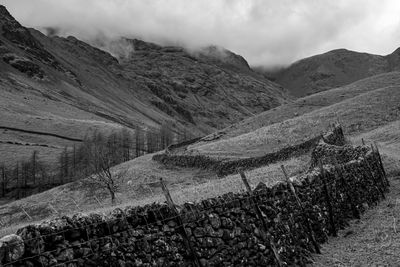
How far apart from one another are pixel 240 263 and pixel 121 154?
153634mm

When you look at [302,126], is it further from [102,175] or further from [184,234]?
[184,234]

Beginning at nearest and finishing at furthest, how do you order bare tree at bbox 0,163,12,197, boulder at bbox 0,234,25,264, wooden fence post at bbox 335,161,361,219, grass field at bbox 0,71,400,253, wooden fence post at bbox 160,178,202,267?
boulder at bbox 0,234,25,264, wooden fence post at bbox 160,178,202,267, wooden fence post at bbox 335,161,361,219, grass field at bbox 0,71,400,253, bare tree at bbox 0,163,12,197

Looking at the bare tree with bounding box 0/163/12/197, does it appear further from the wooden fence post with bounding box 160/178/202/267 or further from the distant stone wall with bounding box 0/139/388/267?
the wooden fence post with bounding box 160/178/202/267

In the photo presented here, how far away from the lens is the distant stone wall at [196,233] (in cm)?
947

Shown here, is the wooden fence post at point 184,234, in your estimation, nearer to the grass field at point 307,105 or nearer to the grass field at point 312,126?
the grass field at point 312,126

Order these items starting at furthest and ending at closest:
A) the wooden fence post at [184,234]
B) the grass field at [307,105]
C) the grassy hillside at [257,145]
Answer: the grass field at [307,105] → the grassy hillside at [257,145] → the wooden fence post at [184,234]

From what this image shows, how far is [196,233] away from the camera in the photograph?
504 inches

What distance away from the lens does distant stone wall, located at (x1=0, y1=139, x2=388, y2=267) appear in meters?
9.47

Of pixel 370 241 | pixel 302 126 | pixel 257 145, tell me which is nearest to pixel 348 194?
pixel 370 241

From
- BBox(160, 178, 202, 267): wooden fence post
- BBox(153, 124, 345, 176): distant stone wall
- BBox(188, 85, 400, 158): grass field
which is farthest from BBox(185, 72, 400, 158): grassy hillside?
BBox(160, 178, 202, 267): wooden fence post

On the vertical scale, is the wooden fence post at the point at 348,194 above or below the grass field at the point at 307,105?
below

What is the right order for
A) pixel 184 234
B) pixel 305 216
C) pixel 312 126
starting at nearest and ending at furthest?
1. pixel 184 234
2. pixel 305 216
3. pixel 312 126

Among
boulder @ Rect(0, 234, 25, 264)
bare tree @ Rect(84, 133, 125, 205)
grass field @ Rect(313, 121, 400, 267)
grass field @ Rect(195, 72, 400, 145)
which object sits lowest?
grass field @ Rect(313, 121, 400, 267)

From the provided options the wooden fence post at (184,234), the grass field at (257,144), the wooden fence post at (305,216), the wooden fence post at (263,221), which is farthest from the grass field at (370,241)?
the grass field at (257,144)
